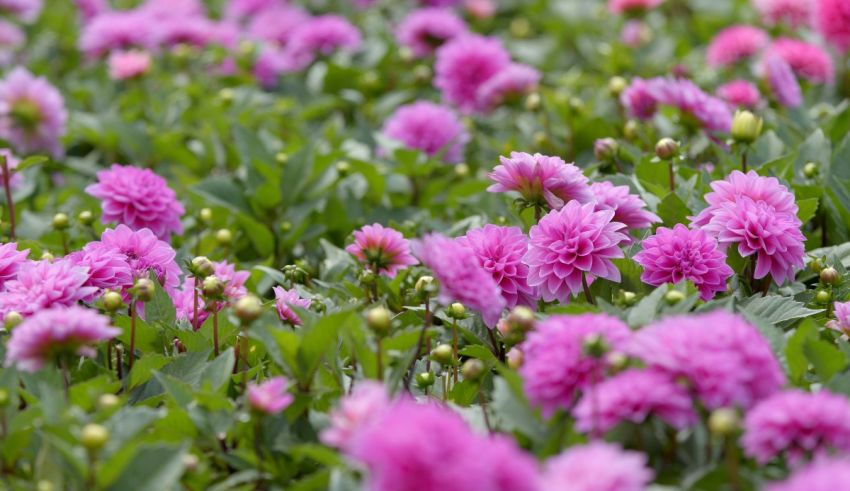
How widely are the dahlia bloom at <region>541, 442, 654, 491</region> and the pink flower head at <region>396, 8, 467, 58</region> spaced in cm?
351

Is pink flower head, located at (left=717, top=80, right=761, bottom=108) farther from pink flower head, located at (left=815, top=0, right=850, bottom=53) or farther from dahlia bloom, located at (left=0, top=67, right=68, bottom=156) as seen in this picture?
dahlia bloom, located at (left=0, top=67, right=68, bottom=156)

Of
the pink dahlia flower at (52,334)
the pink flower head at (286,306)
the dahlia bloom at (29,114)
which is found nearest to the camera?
the pink dahlia flower at (52,334)

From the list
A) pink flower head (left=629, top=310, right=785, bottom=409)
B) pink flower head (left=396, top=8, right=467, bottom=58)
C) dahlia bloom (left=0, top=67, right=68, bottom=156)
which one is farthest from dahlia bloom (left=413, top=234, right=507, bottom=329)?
pink flower head (left=396, top=8, right=467, bottom=58)

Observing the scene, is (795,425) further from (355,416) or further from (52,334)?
(52,334)

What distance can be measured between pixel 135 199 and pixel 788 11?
3.21 metres

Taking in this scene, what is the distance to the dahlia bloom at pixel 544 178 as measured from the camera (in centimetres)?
219

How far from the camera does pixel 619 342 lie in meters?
1.67

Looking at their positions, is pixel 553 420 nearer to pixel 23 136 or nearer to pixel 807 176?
pixel 807 176

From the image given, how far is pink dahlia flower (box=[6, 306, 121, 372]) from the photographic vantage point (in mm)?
1792

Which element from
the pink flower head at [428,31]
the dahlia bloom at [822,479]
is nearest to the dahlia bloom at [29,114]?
the pink flower head at [428,31]

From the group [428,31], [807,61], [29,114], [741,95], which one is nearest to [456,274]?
[741,95]

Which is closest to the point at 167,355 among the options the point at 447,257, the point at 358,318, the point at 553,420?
the point at 358,318

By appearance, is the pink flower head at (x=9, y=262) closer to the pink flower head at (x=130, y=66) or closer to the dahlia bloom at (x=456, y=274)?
the dahlia bloom at (x=456, y=274)

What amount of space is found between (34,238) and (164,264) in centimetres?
90
